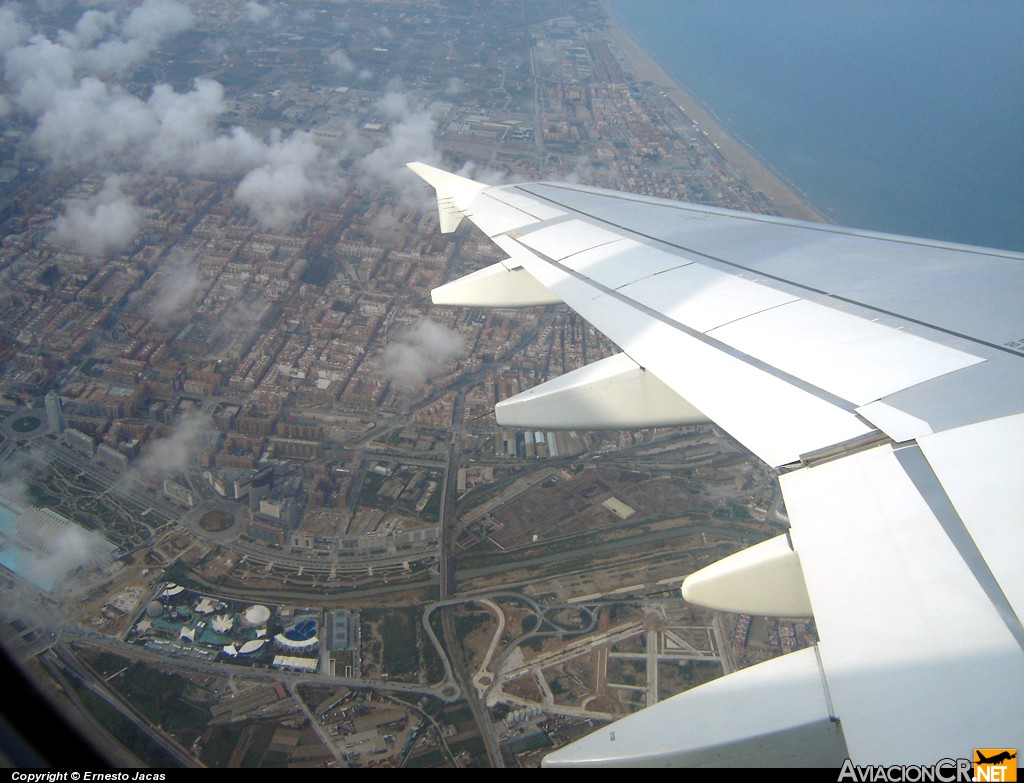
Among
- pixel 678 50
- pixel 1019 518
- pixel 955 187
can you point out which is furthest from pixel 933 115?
pixel 1019 518

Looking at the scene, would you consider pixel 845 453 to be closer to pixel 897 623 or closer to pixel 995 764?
pixel 897 623

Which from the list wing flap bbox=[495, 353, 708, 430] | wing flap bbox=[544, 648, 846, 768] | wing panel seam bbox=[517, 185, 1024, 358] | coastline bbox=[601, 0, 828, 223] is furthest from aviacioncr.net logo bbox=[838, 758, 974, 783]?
coastline bbox=[601, 0, 828, 223]

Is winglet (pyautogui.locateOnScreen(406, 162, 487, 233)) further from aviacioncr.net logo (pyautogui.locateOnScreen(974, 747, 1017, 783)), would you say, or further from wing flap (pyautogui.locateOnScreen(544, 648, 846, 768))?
aviacioncr.net logo (pyautogui.locateOnScreen(974, 747, 1017, 783))

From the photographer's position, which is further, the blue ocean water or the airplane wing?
the blue ocean water

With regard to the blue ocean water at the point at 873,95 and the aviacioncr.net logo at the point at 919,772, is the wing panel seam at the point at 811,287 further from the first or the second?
the blue ocean water at the point at 873,95

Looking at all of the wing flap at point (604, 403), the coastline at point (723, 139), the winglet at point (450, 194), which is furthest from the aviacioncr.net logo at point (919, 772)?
the coastline at point (723, 139)

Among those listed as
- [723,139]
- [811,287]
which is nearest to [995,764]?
[811,287]

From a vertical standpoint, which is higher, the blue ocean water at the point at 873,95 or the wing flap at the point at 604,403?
the wing flap at the point at 604,403
